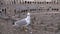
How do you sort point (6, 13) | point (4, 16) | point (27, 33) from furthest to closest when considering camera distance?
point (6, 13) → point (4, 16) → point (27, 33)

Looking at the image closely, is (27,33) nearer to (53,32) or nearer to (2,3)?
(53,32)

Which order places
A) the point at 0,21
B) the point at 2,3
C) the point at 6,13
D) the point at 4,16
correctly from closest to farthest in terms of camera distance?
the point at 0,21 → the point at 4,16 → the point at 6,13 → the point at 2,3

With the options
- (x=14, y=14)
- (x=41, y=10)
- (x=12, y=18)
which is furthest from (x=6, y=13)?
(x=41, y=10)

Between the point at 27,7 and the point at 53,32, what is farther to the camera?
the point at 27,7

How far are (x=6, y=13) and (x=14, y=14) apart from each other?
462mm

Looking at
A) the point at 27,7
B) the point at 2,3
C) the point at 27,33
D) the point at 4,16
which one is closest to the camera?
the point at 27,33

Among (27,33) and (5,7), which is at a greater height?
(5,7)

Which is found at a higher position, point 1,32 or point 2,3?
point 2,3

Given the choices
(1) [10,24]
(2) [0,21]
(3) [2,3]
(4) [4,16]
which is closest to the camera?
(1) [10,24]

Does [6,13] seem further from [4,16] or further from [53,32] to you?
[53,32]

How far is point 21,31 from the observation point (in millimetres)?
6586

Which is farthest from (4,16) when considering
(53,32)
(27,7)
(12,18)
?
(53,32)

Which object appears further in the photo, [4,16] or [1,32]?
[4,16]

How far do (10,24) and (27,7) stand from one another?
2.97 meters
